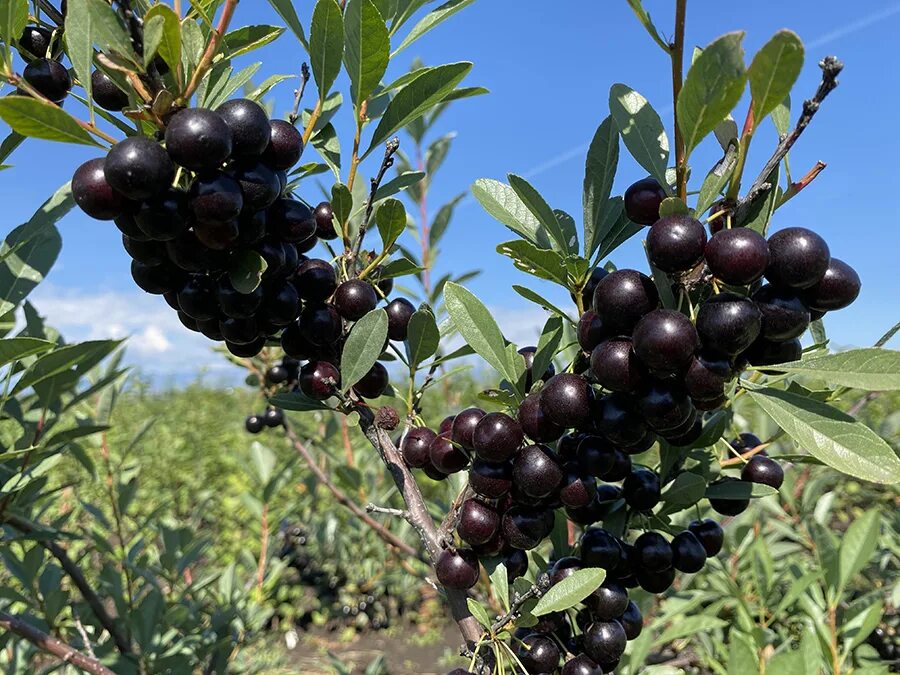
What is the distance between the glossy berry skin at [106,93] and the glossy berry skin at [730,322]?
0.82 meters

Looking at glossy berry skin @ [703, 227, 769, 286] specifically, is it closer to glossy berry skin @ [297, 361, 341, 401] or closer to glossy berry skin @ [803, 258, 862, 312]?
glossy berry skin @ [803, 258, 862, 312]

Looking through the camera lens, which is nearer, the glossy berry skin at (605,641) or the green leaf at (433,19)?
the glossy berry skin at (605,641)

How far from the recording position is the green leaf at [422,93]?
3.06ft

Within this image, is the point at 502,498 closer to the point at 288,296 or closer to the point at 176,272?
the point at 288,296

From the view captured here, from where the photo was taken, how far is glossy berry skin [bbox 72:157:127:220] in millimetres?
745

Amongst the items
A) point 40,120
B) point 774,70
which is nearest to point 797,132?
point 774,70

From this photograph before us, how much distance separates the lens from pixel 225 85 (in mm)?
963

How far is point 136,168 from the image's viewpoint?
703 millimetres

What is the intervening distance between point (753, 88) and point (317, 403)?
0.77 metres

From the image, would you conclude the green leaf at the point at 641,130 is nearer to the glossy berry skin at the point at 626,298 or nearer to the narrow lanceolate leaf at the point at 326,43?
the glossy berry skin at the point at 626,298

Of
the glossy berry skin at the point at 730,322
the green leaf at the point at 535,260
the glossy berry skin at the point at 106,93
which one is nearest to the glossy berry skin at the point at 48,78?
the glossy berry skin at the point at 106,93

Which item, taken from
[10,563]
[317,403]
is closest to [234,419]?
[10,563]

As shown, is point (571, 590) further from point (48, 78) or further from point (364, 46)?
point (48, 78)

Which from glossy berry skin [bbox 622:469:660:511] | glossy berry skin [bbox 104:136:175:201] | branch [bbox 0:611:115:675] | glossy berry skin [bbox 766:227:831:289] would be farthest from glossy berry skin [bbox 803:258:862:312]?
branch [bbox 0:611:115:675]
